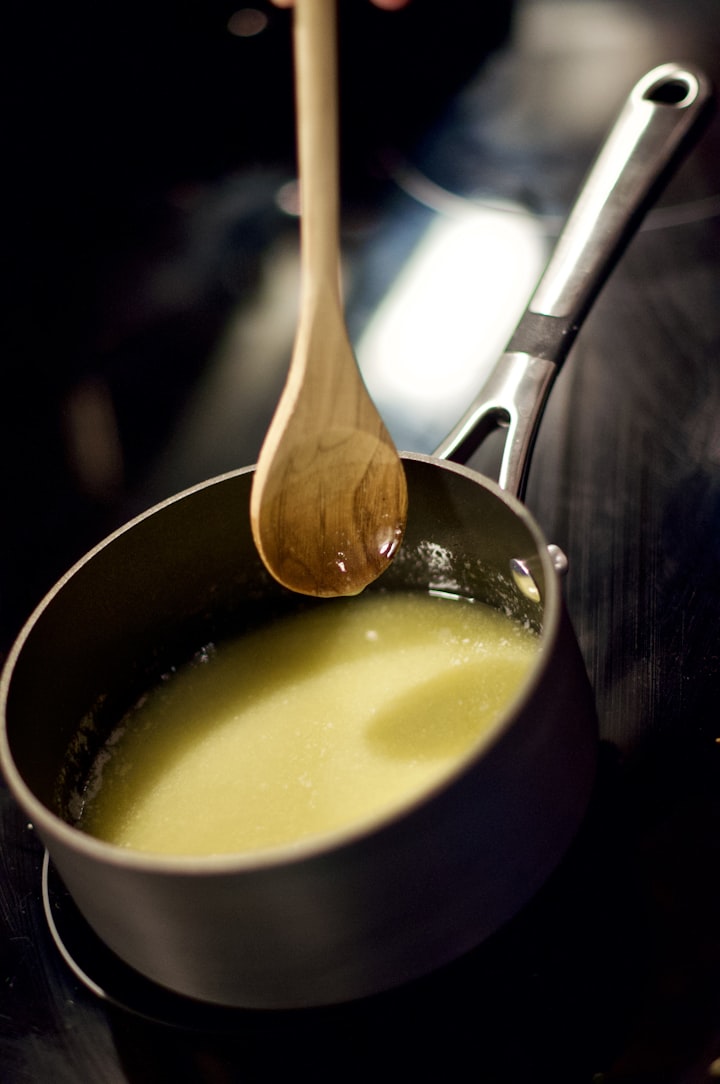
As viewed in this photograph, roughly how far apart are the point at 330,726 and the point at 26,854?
0.21 meters

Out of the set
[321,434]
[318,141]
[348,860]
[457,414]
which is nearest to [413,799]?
[348,860]

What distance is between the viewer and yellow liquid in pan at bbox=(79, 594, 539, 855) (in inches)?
24.3

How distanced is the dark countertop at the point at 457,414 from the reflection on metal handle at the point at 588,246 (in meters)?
0.15

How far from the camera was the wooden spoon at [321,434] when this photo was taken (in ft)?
1.87

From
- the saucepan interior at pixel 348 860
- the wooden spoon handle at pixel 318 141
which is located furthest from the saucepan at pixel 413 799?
the wooden spoon handle at pixel 318 141

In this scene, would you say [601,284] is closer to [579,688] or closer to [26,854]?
[579,688]

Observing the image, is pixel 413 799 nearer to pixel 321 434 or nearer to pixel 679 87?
pixel 321 434

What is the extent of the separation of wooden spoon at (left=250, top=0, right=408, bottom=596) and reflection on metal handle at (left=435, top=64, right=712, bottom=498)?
0.07m

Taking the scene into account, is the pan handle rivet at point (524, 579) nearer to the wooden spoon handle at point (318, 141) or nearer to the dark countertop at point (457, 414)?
the dark countertop at point (457, 414)

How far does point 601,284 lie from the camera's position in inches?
27.8

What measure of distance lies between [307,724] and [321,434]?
0.66 ft

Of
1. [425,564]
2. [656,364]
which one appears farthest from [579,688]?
[656,364]

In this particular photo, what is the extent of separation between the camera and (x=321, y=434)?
0.60m

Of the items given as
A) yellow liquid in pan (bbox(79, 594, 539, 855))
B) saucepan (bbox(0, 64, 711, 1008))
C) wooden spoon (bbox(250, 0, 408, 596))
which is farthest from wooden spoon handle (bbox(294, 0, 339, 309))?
yellow liquid in pan (bbox(79, 594, 539, 855))
